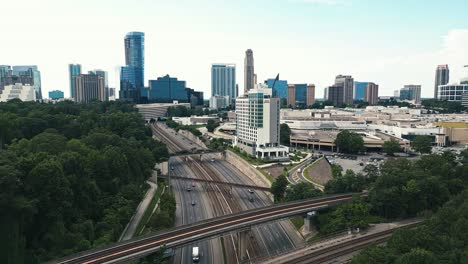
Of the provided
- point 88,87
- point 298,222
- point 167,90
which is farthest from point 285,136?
point 88,87

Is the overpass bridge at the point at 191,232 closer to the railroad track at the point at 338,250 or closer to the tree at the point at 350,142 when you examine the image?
the railroad track at the point at 338,250

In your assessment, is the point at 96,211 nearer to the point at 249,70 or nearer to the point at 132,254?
the point at 132,254

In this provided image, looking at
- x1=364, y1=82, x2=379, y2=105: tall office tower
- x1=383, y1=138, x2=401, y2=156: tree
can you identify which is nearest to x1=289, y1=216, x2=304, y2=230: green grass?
x1=383, y1=138, x2=401, y2=156: tree

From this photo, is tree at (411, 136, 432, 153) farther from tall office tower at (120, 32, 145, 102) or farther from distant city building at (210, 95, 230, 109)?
tall office tower at (120, 32, 145, 102)

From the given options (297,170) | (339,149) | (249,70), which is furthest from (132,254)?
(249,70)

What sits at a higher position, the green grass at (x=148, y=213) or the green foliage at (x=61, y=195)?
the green foliage at (x=61, y=195)

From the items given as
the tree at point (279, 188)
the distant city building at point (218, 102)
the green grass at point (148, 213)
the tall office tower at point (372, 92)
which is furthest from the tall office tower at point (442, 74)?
the green grass at point (148, 213)
